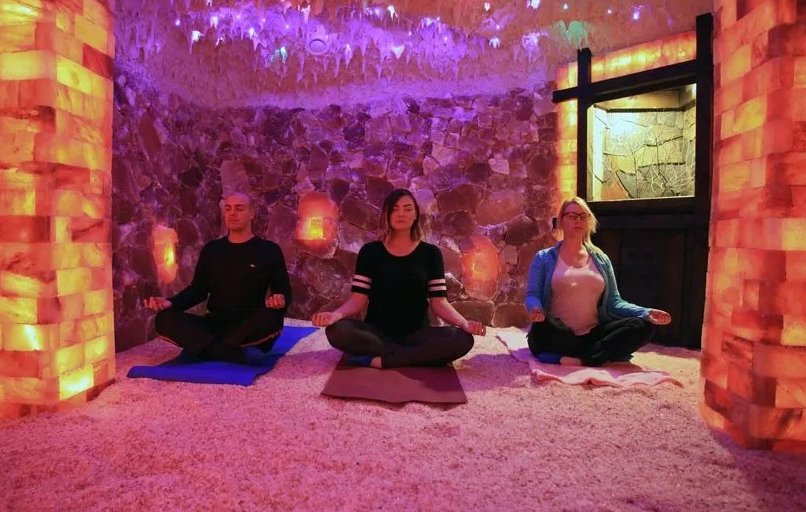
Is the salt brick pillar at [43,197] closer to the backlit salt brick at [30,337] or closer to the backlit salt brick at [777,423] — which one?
the backlit salt brick at [30,337]

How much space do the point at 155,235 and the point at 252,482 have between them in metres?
2.65

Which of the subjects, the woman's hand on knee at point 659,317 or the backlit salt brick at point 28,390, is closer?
the backlit salt brick at point 28,390

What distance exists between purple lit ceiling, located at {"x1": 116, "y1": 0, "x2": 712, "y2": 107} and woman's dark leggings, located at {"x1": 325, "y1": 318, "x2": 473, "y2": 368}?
2168 millimetres

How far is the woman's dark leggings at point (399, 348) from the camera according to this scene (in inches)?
102

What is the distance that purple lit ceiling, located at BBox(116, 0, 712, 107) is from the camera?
3.35m

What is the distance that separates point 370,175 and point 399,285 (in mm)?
1664

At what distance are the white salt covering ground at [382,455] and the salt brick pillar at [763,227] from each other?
184 mm

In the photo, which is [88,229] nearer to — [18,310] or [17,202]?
[17,202]

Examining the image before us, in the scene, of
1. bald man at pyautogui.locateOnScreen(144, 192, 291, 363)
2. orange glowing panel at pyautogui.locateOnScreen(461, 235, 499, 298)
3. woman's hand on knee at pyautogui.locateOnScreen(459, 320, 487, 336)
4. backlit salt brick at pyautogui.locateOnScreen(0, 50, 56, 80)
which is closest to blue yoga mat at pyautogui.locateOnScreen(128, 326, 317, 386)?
bald man at pyautogui.locateOnScreen(144, 192, 291, 363)

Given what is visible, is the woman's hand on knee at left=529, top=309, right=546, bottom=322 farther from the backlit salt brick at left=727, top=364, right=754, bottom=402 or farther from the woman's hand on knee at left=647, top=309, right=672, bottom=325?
the backlit salt brick at left=727, top=364, right=754, bottom=402

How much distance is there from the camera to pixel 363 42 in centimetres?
405

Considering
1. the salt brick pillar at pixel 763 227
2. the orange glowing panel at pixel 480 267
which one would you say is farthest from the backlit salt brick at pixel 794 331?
the orange glowing panel at pixel 480 267

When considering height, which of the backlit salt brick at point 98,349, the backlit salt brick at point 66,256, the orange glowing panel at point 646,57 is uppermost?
the orange glowing panel at point 646,57

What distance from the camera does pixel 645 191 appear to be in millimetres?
3641
